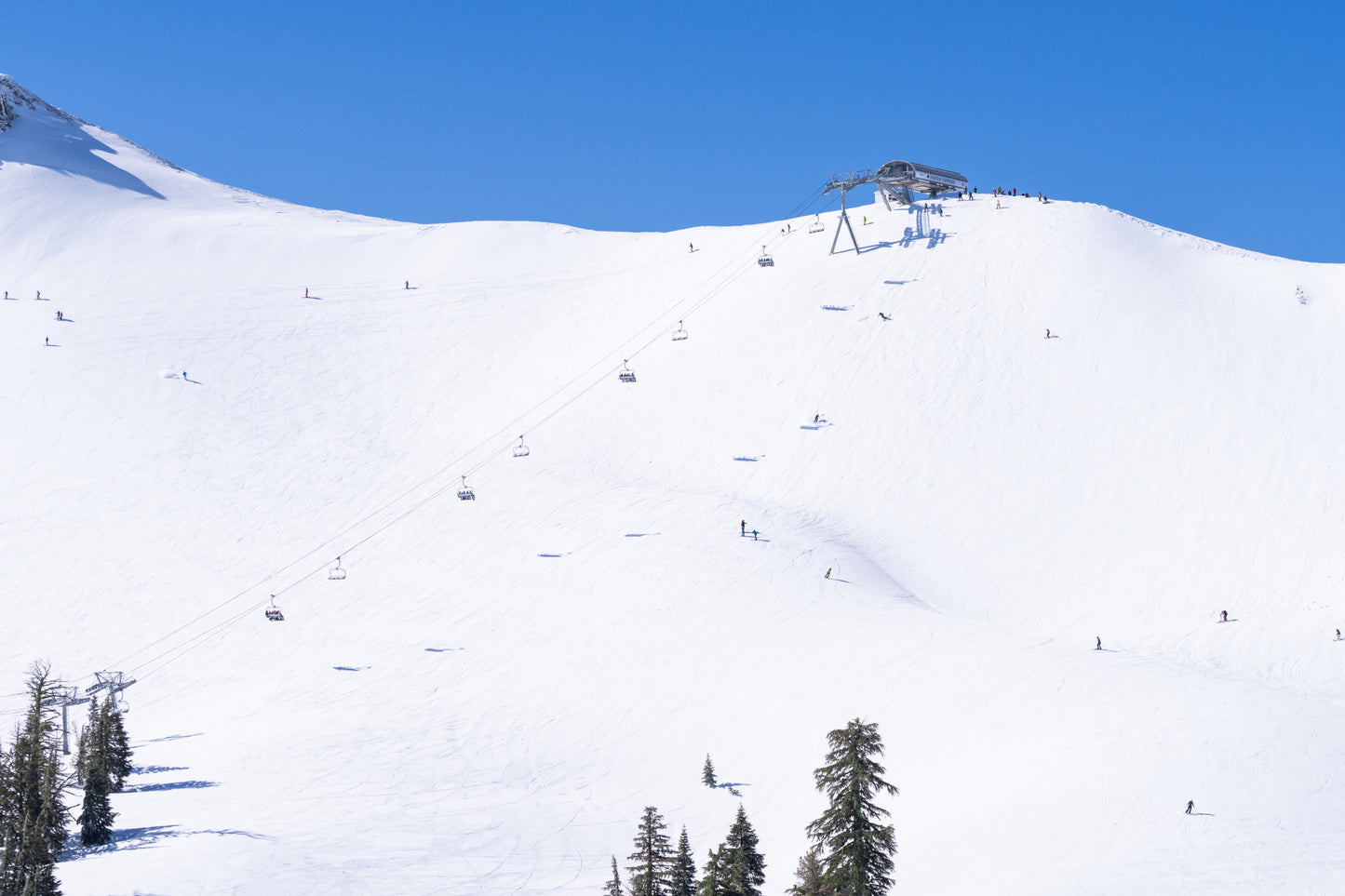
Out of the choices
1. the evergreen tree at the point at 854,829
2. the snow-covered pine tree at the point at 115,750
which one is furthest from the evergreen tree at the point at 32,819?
the evergreen tree at the point at 854,829

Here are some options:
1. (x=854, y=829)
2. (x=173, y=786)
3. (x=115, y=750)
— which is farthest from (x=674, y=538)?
(x=854, y=829)

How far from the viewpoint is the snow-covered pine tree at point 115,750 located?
3869 cm

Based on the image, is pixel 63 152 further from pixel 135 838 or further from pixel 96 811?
pixel 135 838

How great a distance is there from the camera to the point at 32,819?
107 feet

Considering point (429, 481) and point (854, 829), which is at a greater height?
point (429, 481)

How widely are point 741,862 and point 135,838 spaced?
20.4 metres

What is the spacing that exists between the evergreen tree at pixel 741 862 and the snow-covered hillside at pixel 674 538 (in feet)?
19.7

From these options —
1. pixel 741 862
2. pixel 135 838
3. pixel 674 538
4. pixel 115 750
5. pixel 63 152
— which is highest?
pixel 63 152

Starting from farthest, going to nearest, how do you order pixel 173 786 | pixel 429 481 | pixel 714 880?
pixel 429 481 → pixel 173 786 → pixel 714 880

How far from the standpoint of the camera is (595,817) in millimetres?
37469

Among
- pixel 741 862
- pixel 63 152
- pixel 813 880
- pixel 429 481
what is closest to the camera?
pixel 813 880

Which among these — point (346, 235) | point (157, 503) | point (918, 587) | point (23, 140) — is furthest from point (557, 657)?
point (23, 140)

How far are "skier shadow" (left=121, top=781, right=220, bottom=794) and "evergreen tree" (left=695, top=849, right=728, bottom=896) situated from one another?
71.2 feet

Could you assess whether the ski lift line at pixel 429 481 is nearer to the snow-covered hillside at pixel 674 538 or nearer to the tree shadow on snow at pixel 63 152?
the snow-covered hillside at pixel 674 538
